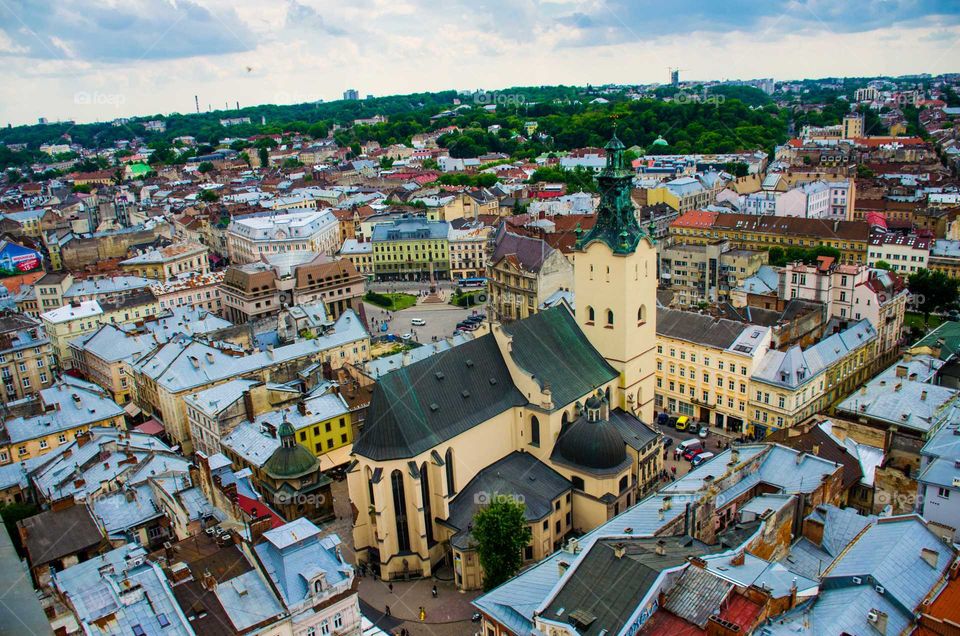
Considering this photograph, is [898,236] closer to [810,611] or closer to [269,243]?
[810,611]

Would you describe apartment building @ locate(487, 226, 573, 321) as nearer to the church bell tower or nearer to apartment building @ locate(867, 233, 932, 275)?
the church bell tower

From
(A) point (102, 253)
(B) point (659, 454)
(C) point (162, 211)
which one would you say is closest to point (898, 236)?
(B) point (659, 454)

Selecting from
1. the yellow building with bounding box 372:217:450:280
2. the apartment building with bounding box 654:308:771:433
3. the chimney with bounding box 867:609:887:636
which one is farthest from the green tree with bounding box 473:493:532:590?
the yellow building with bounding box 372:217:450:280

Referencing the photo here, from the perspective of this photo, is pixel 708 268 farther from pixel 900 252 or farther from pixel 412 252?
pixel 412 252

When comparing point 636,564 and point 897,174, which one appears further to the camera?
point 897,174

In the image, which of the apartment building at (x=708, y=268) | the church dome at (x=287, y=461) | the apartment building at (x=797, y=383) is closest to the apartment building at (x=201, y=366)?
the church dome at (x=287, y=461)

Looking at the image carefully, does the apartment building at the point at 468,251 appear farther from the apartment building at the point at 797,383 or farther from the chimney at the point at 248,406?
the chimney at the point at 248,406
